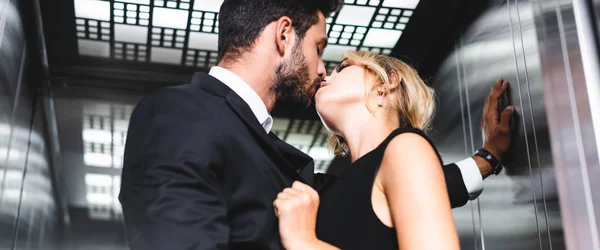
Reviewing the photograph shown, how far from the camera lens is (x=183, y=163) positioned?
1.35 m

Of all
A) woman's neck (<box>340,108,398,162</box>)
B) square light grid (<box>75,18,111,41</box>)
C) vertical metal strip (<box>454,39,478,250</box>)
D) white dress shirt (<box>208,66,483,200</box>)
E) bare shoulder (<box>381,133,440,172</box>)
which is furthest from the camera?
square light grid (<box>75,18,111,41</box>)

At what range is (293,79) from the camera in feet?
6.24

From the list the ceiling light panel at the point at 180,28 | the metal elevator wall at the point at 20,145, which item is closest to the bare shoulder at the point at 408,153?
the ceiling light panel at the point at 180,28

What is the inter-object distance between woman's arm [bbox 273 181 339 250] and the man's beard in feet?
1.20

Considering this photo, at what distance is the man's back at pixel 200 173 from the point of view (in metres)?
1.30

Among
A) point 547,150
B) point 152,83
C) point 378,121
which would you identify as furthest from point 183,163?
point 152,83

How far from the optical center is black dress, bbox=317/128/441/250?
1.68 meters

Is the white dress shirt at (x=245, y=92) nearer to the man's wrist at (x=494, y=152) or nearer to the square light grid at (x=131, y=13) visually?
the man's wrist at (x=494, y=152)

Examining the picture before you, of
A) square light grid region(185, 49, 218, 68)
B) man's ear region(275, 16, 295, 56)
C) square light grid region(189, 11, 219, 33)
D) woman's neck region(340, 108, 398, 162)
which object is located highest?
square light grid region(189, 11, 219, 33)

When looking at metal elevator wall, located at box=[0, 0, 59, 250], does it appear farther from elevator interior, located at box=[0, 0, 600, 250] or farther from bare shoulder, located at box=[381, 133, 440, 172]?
bare shoulder, located at box=[381, 133, 440, 172]

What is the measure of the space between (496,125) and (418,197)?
853mm

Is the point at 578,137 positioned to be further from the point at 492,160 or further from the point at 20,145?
the point at 20,145

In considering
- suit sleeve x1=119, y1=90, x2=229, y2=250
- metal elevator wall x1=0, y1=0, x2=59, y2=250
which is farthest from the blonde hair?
metal elevator wall x1=0, y1=0, x2=59, y2=250

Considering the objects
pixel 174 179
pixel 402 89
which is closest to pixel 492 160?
pixel 402 89
